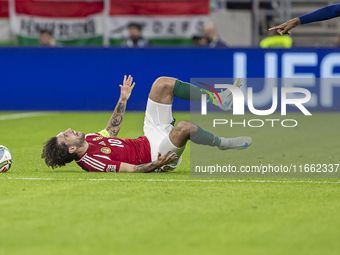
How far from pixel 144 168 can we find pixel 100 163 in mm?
472

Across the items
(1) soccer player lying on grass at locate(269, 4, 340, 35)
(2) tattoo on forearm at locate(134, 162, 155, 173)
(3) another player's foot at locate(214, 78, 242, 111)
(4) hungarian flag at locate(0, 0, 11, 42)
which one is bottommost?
(2) tattoo on forearm at locate(134, 162, 155, 173)

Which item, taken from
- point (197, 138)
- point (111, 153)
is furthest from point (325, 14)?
point (111, 153)

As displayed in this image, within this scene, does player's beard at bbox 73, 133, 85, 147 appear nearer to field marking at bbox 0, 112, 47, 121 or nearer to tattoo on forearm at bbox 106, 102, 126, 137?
tattoo on forearm at bbox 106, 102, 126, 137

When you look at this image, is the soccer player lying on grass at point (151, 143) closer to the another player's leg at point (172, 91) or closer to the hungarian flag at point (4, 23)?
the another player's leg at point (172, 91)

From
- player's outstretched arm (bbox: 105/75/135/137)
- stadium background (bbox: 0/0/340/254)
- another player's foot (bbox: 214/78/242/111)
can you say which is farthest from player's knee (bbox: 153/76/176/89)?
stadium background (bbox: 0/0/340/254)

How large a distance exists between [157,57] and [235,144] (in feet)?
24.3

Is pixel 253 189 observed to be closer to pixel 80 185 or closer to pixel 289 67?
pixel 80 185

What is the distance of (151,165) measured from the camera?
589 cm

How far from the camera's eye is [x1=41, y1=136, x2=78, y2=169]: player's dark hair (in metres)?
5.92

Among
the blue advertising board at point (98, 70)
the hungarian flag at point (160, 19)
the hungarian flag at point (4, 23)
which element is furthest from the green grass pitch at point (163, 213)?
the hungarian flag at point (4, 23)

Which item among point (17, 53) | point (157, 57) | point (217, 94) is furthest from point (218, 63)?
point (217, 94)

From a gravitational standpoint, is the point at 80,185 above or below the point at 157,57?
below

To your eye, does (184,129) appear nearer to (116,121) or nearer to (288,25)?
(116,121)

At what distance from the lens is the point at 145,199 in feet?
15.1
